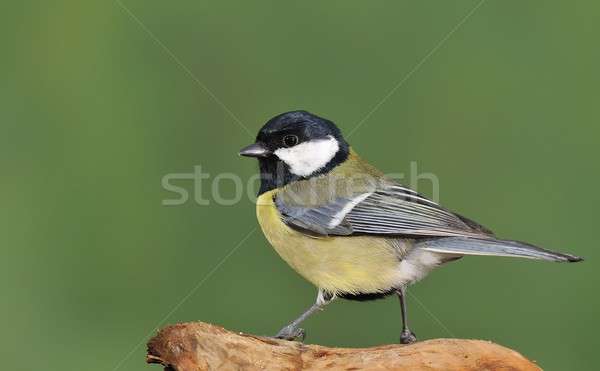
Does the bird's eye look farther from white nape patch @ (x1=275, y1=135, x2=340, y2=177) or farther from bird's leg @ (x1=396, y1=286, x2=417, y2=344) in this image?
bird's leg @ (x1=396, y1=286, x2=417, y2=344)

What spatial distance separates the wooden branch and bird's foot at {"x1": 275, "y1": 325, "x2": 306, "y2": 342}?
565mm

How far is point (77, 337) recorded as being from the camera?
3641 mm

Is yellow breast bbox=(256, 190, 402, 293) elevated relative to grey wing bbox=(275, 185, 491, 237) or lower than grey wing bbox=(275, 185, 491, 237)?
lower

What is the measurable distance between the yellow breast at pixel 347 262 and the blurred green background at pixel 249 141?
1.75 feet

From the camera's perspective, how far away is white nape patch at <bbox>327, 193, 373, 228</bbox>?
3.12m

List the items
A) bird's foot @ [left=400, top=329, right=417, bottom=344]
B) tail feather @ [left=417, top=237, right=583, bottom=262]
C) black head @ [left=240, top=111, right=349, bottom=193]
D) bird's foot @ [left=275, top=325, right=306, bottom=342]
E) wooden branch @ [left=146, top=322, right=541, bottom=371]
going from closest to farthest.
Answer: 1. wooden branch @ [left=146, top=322, right=541, bottom=371]
2. tail feather @ [left=417, top=237, right=583, bottom=262]
3. bird's foot @ [left=400, top=329, right=417, bottom=344]
4. bird's foot @ [left=275, top=325, right=306, bottom=342]
5. black head @ [left=240, top=111, right=349, bottom=193]

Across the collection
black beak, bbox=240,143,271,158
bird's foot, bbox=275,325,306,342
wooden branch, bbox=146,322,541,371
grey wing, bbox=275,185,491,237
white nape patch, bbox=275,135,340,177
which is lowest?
bird's foot, bbox=275,325,306,342

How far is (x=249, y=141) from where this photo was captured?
163 inches

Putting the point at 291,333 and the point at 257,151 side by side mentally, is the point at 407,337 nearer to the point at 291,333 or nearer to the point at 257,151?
the point at 291,333

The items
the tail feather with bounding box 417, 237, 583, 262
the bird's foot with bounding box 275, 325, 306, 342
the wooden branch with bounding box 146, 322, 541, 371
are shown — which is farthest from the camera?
the bird's foot with bounding box 275, 325, 306, 342

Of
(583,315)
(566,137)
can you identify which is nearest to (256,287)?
(583,315)

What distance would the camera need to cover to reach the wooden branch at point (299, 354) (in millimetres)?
2363

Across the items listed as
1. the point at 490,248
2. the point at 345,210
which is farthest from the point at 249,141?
the point at 490,248

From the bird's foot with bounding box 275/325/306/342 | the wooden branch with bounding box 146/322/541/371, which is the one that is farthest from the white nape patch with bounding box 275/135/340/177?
the wooden branch with bounding box 146/322/541/371
